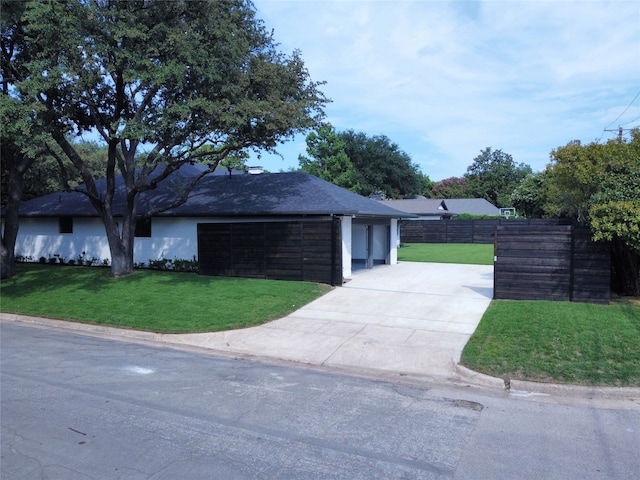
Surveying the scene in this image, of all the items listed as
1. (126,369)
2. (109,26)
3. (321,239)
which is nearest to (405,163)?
(321,239)

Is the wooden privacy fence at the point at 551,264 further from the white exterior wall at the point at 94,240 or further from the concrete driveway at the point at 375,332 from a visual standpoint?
the white exterior wall at the point at 94,240

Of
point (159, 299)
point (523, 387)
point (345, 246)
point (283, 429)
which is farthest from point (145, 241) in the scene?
point (523, 387)

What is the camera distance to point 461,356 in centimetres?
758

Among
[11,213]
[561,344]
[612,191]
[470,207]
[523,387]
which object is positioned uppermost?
[470,207]

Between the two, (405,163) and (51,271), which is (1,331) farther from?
(405,163)

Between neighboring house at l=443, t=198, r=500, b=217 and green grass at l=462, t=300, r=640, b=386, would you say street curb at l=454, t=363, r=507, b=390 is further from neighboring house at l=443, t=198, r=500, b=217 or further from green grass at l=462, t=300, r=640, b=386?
neighboring house at l=443, t=198, r=500, b=217

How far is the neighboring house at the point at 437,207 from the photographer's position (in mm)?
45031

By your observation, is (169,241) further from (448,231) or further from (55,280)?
(448,231)

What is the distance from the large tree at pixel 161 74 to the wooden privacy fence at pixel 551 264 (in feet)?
23.2

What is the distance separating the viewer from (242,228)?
16.3 m

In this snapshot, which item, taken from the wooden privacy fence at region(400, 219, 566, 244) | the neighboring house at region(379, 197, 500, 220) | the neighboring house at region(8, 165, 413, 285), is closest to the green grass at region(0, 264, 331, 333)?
the neighboring house at region(8, 165, 413, 285)

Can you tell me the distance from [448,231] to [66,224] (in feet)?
91.5

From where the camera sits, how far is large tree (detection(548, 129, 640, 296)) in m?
9.59

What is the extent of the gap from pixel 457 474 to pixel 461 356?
3.81 meters
